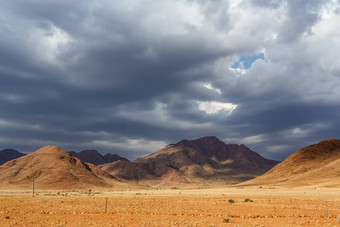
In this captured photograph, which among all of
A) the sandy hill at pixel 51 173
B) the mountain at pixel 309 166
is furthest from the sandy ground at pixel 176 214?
the sandy hill at pixel 51 173

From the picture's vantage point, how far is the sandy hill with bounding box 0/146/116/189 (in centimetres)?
15550

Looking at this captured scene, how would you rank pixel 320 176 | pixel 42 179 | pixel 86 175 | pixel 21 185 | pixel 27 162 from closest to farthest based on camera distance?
1. pixel 320 176
2. pixel 21 185
3. pixel 42 179
4. pixel 86 175
5. pixel 27 162

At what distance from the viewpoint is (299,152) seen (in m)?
181

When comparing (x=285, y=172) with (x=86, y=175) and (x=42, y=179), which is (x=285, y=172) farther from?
(x=42, y=179)

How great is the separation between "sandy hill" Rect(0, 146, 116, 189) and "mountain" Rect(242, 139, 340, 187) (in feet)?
262

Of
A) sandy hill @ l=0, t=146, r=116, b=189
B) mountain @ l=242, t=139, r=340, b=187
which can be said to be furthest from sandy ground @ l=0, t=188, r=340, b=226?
sandy hill @ l=0, t=146, r=116, b=189

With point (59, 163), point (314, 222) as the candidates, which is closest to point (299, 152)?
point (59, 163)

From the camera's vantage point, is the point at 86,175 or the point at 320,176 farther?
the point at 86,175

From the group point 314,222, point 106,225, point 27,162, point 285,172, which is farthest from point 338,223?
point 27,162

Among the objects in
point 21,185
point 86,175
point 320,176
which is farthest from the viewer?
point 86,175

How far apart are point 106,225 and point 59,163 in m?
167

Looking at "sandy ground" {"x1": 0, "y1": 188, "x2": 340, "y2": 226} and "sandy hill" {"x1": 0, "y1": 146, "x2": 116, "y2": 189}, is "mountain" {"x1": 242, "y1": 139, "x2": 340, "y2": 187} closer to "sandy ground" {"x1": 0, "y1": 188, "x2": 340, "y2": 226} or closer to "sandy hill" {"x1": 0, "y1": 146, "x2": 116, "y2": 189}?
"sandy hill" {"x1": 0, "y1": 146, "x2": 116, "y2": 189}

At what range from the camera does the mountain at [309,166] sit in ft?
454

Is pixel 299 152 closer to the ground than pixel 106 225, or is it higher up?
higher up
